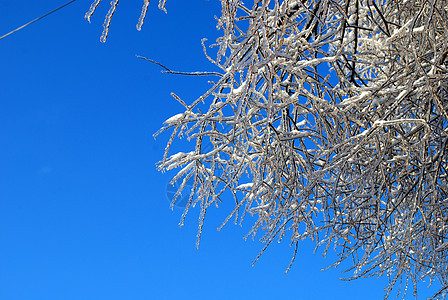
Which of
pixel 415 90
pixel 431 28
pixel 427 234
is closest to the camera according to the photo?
pixel 431 28

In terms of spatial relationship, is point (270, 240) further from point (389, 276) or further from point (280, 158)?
point (389, 276)

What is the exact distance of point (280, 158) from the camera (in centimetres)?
382

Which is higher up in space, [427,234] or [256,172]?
[256,172]

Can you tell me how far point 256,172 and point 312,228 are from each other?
833mm

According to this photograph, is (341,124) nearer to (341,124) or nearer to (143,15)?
(341,124)

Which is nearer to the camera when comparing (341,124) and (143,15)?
(143,15)

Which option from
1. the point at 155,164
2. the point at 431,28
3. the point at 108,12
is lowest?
the point at 108,12

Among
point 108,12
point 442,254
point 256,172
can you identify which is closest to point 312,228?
point 256,172

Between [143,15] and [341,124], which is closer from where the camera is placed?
[143,15]

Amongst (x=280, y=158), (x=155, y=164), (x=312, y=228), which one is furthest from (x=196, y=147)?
(x=312, y=228)

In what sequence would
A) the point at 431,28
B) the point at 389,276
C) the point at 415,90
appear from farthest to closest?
the point at 389,276 < the point at 415,90 < the point at 431,28

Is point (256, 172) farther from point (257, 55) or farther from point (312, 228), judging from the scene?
point (257, 55)

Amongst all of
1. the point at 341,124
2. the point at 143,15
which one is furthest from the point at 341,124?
the point at 143,15

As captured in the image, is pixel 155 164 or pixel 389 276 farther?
pixel 389 276
